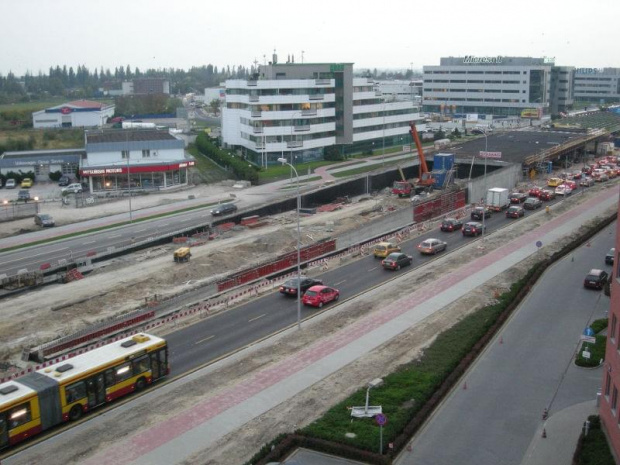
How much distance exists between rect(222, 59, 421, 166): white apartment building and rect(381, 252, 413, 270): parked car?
→ 45694 mm

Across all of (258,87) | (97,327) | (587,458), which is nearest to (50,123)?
(258,87)

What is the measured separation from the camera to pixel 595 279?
38375 millimetres

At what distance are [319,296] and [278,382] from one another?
34.4ft

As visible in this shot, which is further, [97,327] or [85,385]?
[97,327]

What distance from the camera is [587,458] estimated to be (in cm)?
2002

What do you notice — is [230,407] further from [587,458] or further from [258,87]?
[258,87]

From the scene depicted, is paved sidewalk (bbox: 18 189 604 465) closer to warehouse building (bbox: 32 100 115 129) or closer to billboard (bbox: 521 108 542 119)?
warehouse building (bbox: 32 100 115 129)

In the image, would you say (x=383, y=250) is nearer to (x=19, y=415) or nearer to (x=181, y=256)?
(x=181, y=256)

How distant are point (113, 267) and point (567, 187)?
168ft

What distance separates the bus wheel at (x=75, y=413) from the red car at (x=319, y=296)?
597 inches

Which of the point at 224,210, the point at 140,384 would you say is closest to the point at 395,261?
the point at 140,384

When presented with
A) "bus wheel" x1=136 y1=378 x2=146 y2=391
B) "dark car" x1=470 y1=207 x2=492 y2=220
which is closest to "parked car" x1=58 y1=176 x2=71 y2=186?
"dark car" x1=470 y1=207 x2=492 y2=220

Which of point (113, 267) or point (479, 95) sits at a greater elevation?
point (479, 95)

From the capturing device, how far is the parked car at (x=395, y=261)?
44062 millimetres
